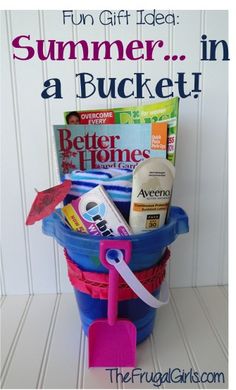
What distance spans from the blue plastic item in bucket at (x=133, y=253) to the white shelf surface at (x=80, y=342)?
45 millimetres

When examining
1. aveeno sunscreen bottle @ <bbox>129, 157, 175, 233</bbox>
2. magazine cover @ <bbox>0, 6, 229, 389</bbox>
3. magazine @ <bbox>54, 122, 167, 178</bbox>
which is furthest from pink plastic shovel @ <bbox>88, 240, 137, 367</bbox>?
magazine @ <bbox>54, 122, 167, 178</bbox>

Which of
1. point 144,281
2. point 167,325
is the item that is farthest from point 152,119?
point 167,325

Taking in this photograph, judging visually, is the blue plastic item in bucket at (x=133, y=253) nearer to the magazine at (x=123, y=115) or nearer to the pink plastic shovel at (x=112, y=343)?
the pink plastic shovel at (x=112, y=343)

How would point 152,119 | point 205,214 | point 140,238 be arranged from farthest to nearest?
point 205,214 < point 152,119 < point 140,238

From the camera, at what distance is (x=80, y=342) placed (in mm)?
592

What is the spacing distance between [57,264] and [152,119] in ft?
1.31

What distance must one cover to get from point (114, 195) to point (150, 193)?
0.06 meters

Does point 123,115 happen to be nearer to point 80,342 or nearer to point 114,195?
point 114,195

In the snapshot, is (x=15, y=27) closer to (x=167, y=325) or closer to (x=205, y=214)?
(x=205, y=214)

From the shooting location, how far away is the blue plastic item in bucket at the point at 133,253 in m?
0.49

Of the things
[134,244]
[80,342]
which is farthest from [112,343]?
[134,244]

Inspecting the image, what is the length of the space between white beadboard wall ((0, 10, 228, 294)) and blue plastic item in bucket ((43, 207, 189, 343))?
153mm

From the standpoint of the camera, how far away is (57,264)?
735 millimetres

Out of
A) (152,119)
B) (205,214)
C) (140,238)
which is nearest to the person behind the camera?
(140,238)
